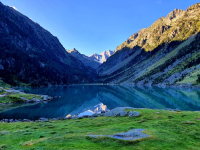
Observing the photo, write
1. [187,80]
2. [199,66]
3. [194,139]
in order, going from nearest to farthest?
[194,139] → [187,80] → [199,66]

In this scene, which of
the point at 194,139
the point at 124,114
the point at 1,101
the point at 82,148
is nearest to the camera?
the point at 82,148

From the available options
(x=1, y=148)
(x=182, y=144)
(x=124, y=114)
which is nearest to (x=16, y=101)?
(x=124, y=114)

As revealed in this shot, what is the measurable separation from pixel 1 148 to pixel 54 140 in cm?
580

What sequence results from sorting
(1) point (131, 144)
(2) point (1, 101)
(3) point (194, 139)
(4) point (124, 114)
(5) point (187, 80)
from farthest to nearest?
(5) point (187, 80) < (2) point (1, 101) < (4) point (124, 114) < (3) point (194, 139) < (1) point (131, 144)

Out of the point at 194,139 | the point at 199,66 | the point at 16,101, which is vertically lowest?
the point at 16,101

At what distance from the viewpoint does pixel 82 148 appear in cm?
1437

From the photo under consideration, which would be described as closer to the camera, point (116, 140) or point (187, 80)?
point (116, 140)

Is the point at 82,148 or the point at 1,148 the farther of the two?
the point at 1,148

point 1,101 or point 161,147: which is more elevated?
point 161,147

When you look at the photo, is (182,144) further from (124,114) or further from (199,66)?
(199,66)

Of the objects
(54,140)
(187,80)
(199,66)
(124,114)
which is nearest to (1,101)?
(124,114)

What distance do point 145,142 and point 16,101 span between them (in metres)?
84.6

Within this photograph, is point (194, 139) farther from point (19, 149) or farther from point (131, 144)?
point (19, 149)

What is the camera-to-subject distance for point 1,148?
16078 mm
